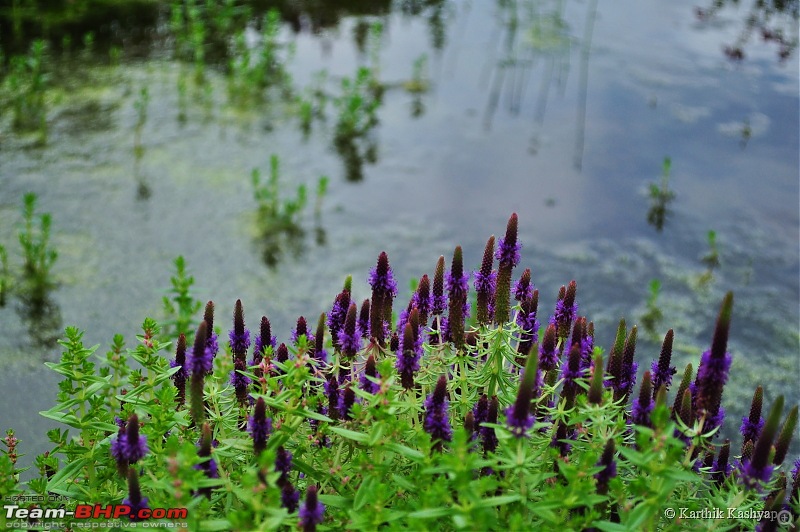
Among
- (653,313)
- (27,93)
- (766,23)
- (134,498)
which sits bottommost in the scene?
(653,313)

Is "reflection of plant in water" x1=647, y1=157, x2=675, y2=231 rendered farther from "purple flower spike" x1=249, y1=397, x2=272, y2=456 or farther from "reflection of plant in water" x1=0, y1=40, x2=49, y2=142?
"reflection of plant in water" x1=0, y1=40, x2=49, y2=142

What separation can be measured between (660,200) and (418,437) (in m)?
5.33

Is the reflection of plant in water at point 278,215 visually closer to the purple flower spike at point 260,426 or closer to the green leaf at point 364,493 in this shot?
the purple flower spike at point 260,426

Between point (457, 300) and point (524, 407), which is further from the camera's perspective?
point (457, 300)

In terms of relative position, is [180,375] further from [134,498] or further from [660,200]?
[660,200]

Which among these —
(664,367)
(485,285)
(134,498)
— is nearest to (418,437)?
(485,285)

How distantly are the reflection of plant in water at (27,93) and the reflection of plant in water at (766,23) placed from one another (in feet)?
25.2

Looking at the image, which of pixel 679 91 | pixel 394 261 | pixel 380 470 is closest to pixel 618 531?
pixel 380 470

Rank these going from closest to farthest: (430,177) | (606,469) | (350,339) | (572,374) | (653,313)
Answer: (606,469) → (572,374) → (350,339) → (653,313) → (430,177)

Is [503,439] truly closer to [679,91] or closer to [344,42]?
[679,91]

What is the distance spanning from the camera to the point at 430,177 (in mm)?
7801

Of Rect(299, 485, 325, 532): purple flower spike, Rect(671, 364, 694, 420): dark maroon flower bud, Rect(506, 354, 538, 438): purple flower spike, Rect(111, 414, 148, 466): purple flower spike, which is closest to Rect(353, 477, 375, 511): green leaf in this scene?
Rect(299, 485, 325, 532): purple flower spike

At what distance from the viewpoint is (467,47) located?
1025 centimetres

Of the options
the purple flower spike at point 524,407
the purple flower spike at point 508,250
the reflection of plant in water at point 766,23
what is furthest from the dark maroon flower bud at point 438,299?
the reflection of plant in water at point 766,23
